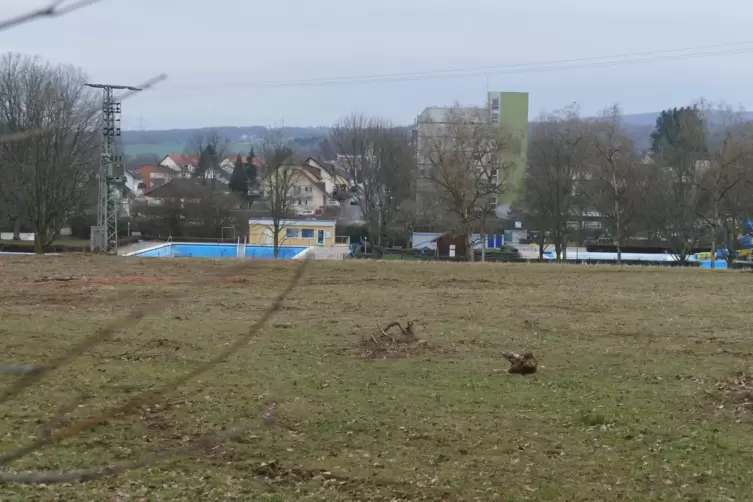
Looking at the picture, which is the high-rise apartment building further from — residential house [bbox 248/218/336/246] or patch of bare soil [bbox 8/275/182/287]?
patch of bare soil [bbox 8/275/182/287]

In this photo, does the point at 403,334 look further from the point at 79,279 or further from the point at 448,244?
the point at 448,244

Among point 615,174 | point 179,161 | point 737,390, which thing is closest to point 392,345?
point 737,390

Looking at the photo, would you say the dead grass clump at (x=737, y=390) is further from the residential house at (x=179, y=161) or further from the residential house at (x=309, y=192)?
the residential house at (x=309, y=192)

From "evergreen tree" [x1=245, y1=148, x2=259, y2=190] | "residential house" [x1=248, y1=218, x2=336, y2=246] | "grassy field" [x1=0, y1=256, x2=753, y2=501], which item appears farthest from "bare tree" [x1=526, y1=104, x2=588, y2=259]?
"grassy field" [x1=0, y1=256, x2=753, y2=501]

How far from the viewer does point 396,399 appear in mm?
7816

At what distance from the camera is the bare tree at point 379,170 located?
4891 cm

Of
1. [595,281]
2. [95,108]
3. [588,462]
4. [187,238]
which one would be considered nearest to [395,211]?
[187,238]

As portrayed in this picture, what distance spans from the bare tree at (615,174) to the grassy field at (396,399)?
87.6 ft

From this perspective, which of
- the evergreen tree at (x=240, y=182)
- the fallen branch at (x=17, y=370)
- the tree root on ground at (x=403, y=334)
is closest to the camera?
the fallen branch at (x=17, y=370)

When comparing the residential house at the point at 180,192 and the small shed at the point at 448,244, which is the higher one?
the residential house at the point at 180,192

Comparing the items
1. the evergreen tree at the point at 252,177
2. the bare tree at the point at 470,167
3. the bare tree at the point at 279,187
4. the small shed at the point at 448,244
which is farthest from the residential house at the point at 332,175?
the bare tree at the point at 470,167

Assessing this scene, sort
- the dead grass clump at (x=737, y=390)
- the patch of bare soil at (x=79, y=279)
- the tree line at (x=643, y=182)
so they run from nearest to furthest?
1. the dead grass clump at (x=737, y=390)
2. the patch of bare soil at (x=79, y=279)
3. the tree line at (x=643, y=182)

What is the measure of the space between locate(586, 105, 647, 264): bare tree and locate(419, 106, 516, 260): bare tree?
5.04 m

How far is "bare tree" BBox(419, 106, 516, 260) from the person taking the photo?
39062mm
